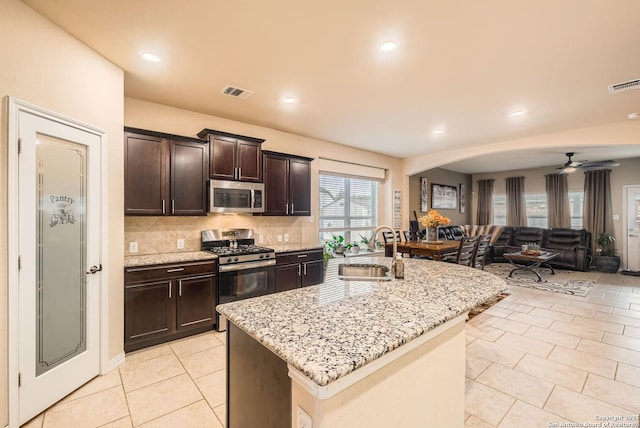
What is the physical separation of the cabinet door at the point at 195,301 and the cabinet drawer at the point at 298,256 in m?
0.95

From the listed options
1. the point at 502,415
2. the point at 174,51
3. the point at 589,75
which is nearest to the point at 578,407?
the point at 502,415

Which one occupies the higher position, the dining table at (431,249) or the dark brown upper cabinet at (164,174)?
the dark brown upper cabinet at (164,174)

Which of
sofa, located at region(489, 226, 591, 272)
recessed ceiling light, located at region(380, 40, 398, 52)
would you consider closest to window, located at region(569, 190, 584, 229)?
sofa, located at region(489, 226, 591, 272)

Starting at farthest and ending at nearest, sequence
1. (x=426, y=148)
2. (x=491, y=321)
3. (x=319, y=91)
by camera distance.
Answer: (x=426, y=148) → (x=491, y=321) → (x=319, y=91)

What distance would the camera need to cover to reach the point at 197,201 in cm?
342

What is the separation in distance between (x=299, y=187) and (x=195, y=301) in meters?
2.18

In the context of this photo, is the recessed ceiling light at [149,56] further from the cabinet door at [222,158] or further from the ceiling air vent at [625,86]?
the ceiling air vent at [625,86]

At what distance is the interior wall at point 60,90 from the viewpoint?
176 centimetres

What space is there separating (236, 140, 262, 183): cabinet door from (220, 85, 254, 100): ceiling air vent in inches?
A: 25.8

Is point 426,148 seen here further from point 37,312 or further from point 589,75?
point 37,312

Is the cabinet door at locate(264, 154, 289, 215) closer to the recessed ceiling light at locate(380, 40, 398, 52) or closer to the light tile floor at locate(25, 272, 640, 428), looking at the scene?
the light tile floor at locate(25, 272, 640, 428)

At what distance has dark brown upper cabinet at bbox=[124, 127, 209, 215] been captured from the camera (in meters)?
2.98

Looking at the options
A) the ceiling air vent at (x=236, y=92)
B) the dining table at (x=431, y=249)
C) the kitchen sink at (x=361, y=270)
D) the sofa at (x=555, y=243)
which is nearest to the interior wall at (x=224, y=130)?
the ceiling air vent at (x=236, y=92)

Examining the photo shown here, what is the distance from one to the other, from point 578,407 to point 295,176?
151 inches
